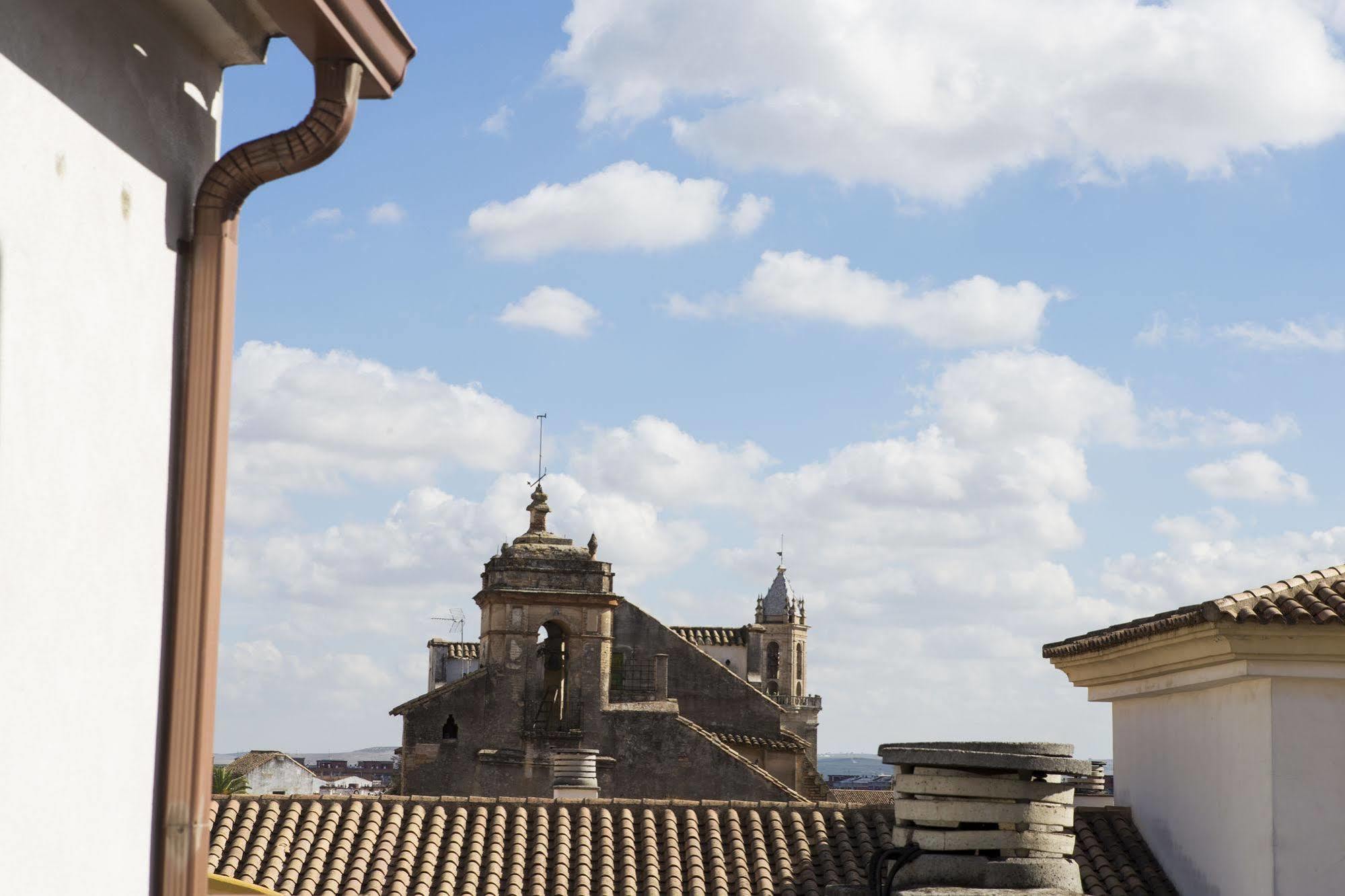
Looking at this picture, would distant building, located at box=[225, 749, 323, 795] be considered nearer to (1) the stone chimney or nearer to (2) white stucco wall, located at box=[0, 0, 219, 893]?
(1) the stone chimney

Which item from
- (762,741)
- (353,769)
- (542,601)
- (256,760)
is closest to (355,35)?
(542,601)

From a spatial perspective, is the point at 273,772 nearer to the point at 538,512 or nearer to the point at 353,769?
the point at 538,512

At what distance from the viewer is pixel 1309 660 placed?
11.8m

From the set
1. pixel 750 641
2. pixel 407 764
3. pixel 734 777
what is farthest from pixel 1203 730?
pixel 750 641

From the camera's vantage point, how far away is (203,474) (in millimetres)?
4672

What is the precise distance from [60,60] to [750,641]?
5662 cm

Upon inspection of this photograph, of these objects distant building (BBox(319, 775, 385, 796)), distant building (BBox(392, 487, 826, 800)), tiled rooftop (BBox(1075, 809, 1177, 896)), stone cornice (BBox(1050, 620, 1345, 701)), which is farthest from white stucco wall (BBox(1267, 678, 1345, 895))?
distant building (BBox(319, 775, 385, 796))

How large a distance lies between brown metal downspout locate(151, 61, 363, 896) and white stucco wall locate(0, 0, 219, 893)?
0.06 m

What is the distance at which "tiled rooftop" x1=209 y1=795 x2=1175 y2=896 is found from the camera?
12922 millimetres

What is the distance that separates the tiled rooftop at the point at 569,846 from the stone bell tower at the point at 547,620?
10488 millimetres

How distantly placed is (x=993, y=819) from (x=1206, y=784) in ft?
9.66

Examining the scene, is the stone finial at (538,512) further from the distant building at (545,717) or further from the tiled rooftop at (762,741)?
the tiled rooftop at (762,741)

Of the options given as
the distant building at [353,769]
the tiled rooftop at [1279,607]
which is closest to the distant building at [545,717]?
the tiled rooftop at [1279,607]

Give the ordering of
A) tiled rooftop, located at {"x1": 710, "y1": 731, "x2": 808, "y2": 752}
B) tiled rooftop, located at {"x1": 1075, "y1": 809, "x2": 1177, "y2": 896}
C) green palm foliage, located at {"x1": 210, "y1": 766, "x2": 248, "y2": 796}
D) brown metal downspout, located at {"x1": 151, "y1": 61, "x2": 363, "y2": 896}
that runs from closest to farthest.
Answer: brown metal downspout, located at {"x1": 151, "y1": 61, "x2": 363, "y2": 896}
tiled rooftop, located at {"x1": 1075, "y1": 809, "x2": 1177, "y2": 896}
tiled rooftop, located at {"x1": 710, "y1": 731, "x2": 808, "y2": 752}
green palm foliage, located at {"x1": 210, "y1": 766, "x2": 248, "y2": 796}
